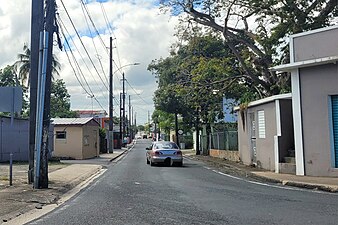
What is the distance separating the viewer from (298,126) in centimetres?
1758

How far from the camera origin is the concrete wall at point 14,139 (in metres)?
27.4

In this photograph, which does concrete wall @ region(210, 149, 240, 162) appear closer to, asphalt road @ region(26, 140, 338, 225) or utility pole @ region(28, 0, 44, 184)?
asphalt road @ region(26, 140, 338, 225)

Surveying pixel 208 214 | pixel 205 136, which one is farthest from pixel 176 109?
pixel 208 214

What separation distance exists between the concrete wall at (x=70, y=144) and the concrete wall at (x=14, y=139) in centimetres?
701

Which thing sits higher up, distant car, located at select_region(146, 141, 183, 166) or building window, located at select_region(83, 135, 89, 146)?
building window, located at select_region(83, 135, 89, 146)

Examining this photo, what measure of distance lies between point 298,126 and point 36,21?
1018 centimetres

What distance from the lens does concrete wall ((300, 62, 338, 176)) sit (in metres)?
16.7

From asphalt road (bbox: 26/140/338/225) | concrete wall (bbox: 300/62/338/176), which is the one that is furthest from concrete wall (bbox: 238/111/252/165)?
asphalt road (bbox: 26/140/338/225)

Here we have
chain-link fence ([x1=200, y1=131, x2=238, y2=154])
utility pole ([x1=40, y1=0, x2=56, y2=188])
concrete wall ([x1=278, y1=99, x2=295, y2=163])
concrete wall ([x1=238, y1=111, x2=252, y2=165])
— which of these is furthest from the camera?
chain-link fence ([x1=200, y1=131, x2=238, y2=154])

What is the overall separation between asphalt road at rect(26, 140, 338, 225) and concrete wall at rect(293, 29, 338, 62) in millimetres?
5500

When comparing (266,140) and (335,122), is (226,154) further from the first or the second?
(335,122)

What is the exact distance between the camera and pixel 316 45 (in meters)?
17.1

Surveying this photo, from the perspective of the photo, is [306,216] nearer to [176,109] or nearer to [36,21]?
[36,21]

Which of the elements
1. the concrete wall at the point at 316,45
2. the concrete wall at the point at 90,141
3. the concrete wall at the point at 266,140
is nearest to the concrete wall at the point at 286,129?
the concrete wall at the point at 266,140
